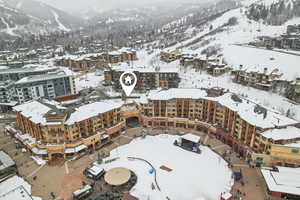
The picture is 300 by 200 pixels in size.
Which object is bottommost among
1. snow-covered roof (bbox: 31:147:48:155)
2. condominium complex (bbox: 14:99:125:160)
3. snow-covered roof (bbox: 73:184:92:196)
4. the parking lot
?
the parking lot

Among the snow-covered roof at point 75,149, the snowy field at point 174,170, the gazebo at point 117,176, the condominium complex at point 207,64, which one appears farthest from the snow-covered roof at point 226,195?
the condominium complex at point 207,64

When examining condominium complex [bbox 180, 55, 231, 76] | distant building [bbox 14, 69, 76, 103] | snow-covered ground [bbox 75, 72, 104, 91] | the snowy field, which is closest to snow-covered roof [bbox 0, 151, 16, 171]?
the snowy field

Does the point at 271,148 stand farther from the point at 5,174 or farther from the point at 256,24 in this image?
the point at 256,24

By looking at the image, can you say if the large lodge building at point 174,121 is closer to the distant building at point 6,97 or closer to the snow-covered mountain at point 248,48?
the distant building at point 6,97

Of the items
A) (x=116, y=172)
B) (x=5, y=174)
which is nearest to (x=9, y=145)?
(x=5, y=174)

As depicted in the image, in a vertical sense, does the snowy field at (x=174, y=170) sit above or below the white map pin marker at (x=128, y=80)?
below

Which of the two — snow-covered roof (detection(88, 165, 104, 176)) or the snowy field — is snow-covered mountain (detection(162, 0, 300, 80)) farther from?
snow-covered roof (detection(88, 165, 104, 176))
